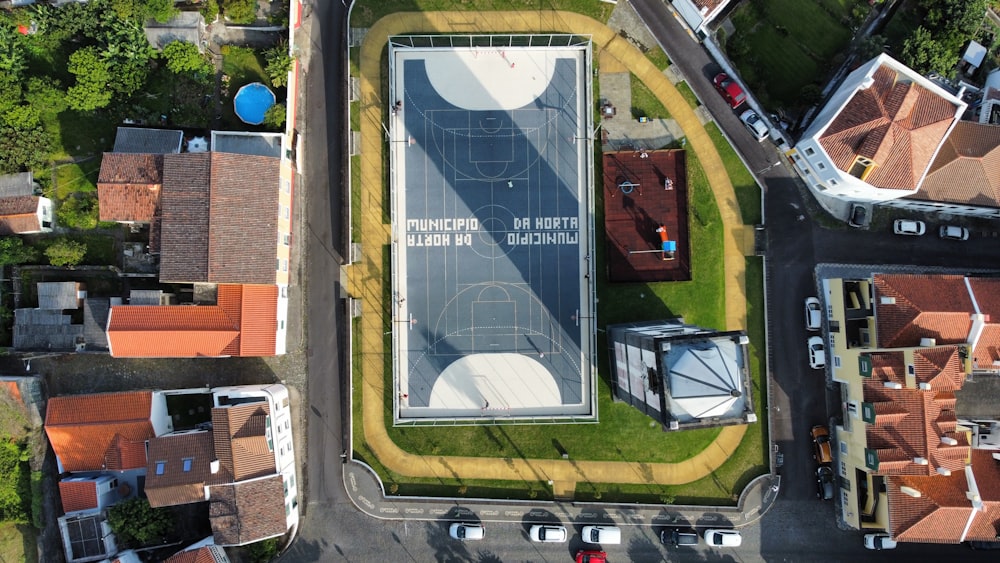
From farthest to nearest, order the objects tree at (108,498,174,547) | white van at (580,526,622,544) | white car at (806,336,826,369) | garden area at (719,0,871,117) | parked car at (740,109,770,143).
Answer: garden area at (719,0,871,117), parked car at (740,109,770,143), white car at (806,336,826,369), white van at (580,526,622,544), tree at (108,498,174,547)

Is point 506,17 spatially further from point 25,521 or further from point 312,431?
point 25,521

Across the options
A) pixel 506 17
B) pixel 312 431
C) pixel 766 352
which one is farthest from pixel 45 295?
pixel 766 352

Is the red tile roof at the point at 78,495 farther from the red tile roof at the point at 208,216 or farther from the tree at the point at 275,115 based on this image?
the tree at the point at 275,115

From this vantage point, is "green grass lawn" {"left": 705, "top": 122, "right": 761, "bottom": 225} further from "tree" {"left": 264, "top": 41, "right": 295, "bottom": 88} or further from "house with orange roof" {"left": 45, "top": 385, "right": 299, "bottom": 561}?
"house with orange roof" {"left": 45, "top": 385, "right": 299, "bottom": 561}

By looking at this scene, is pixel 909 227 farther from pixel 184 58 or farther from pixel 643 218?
pixel 184 58

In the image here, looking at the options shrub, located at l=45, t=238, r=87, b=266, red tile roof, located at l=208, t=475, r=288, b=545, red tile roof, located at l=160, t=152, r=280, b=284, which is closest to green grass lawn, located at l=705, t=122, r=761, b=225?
red tile roof, located at l=160, t=152, r=280, b=284

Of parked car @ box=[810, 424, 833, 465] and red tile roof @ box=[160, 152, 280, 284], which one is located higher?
red tile roof @ box=[160, 152, 280, 284]

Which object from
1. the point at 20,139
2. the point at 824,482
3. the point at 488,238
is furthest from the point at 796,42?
the point at 20,139
